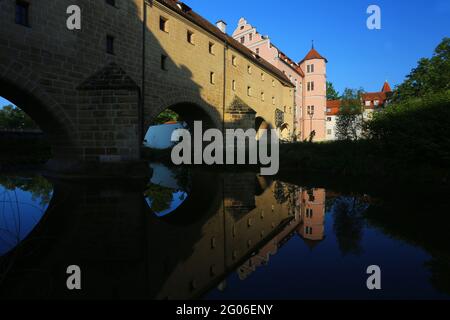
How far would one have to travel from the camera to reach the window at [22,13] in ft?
27.2

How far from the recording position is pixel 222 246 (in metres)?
3.63

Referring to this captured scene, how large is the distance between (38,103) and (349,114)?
27.6m

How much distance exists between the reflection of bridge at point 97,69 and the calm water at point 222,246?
3478 mm

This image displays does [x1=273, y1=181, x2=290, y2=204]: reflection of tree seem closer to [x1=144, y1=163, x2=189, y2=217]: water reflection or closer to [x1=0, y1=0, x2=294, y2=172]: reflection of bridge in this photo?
[x1=144, y1=163, x2=189, y2=217]: water reflection

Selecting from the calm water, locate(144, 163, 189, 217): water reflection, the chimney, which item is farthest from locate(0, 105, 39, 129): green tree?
the calm water

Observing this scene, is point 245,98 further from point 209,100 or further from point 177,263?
point 177,263

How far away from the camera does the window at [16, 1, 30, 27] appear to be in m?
8.30

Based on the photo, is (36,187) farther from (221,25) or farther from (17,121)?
(17,121)

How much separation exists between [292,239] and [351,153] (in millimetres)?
10550

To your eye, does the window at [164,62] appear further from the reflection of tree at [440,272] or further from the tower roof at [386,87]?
the tower roof at [386,87]

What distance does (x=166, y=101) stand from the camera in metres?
14.2

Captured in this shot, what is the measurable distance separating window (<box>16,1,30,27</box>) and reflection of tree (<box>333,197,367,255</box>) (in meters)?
10.8
